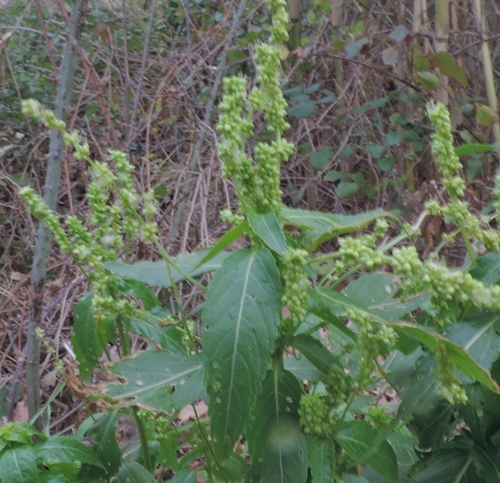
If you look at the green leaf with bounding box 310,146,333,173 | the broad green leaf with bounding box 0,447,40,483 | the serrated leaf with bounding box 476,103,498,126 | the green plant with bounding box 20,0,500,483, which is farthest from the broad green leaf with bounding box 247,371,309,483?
the green leaf with bounding box 310,146,333,173

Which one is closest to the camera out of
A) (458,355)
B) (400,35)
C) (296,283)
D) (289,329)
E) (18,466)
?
(458,355)

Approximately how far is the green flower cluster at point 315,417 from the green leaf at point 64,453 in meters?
0.53

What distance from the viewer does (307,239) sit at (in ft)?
3.51

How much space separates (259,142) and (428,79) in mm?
2229

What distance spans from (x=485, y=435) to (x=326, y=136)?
3159 millimetres

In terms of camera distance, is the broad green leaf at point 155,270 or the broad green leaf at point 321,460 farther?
the broad green leaf at point 155,270

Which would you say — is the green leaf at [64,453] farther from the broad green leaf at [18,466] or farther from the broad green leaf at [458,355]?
the broad green leaf at [458,355]

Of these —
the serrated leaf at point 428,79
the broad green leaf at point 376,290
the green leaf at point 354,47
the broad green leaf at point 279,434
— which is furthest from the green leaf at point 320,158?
the broad green leaf at point 279,434

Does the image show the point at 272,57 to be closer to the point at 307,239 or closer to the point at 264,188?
the point at 264,188

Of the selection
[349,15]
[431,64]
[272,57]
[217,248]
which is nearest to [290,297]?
[217,248]

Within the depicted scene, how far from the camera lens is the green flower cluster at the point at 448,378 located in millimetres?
807

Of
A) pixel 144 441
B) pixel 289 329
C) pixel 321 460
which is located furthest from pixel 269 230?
pixel 144 441

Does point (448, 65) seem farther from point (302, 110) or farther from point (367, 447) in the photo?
point (367, 447)

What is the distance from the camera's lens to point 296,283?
92cm
